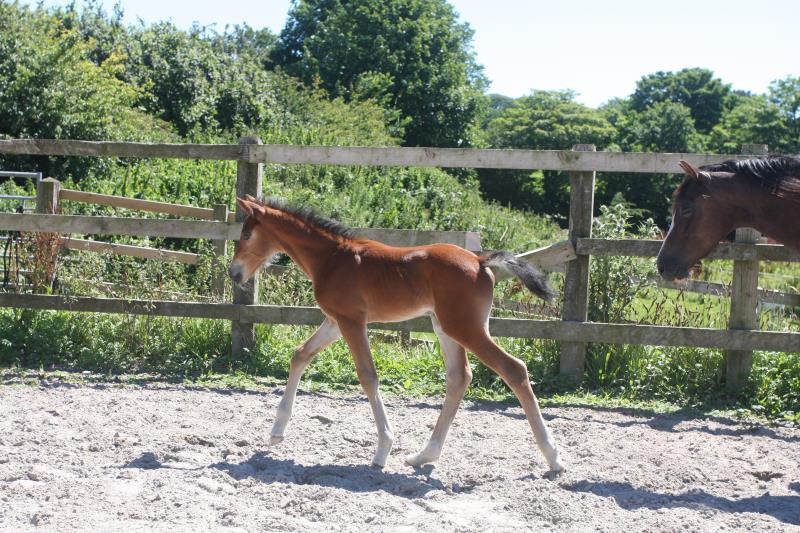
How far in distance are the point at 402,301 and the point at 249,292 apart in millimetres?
2674

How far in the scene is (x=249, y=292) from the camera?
721cm

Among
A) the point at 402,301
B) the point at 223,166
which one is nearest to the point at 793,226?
the point at 402,301

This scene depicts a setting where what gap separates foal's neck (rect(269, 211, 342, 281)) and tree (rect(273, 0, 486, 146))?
25691mm

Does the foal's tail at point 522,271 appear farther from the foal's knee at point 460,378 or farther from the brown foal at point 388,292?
the foal's knee at point 460,378

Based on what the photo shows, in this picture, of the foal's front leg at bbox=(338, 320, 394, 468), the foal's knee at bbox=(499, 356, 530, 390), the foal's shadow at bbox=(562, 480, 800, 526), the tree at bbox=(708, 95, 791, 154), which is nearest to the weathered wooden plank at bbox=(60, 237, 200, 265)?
the foal's front leg at bbox=(338, 320, 394, 468)

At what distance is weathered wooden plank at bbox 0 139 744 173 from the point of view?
21.5ft

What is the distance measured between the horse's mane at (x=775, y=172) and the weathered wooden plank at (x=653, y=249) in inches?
48.7

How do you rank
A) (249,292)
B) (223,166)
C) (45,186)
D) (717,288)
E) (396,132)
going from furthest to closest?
1. (396,132)
2. (223,166)
3. (45,186)
4. (717,288)
5. (249,292)

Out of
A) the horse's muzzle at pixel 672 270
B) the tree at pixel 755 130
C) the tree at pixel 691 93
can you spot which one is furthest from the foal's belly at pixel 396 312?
the tree at pixel 691 93

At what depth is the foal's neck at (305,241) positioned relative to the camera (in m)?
5.16

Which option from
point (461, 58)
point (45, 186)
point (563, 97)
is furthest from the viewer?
point (563, 97)

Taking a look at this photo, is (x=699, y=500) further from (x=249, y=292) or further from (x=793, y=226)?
(x=249, y=292)

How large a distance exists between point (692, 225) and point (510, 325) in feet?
6.35

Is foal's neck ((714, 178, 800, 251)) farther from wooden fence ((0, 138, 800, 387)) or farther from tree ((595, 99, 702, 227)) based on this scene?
tree ((595, 99, 702, 227))
